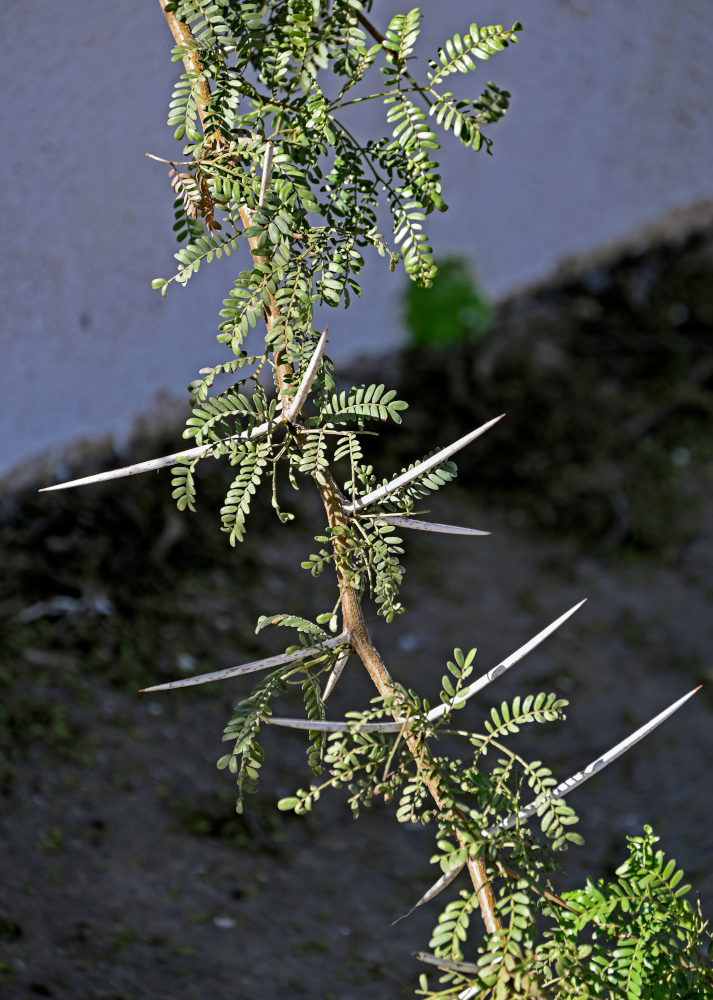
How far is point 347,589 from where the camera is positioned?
2.86 feet

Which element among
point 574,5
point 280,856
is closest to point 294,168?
point 280,856

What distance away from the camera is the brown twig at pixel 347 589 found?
83 cm

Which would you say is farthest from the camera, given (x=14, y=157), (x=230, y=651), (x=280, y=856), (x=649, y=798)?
(x=14, y=157)

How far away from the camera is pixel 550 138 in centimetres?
405

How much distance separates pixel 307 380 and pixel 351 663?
189cm

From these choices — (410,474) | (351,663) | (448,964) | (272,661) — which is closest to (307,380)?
(410,474)

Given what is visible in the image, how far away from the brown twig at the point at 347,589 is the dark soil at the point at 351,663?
98 cm

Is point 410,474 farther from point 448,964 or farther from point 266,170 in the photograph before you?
point 448,964

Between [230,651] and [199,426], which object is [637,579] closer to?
[230,651]

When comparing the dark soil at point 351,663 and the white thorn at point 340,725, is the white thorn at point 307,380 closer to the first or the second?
the white thorn at point 340,725

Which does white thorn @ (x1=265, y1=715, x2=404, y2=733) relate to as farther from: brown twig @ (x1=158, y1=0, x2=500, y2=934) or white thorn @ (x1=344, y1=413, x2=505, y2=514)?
white thorn @ (x1=344, y1=413, x2=505, y2=514)

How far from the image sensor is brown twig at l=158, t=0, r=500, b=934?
2.72ft

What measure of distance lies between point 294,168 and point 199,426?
22cm

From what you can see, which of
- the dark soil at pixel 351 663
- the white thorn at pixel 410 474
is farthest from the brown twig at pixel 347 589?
the dark soil at pixel 351 663
